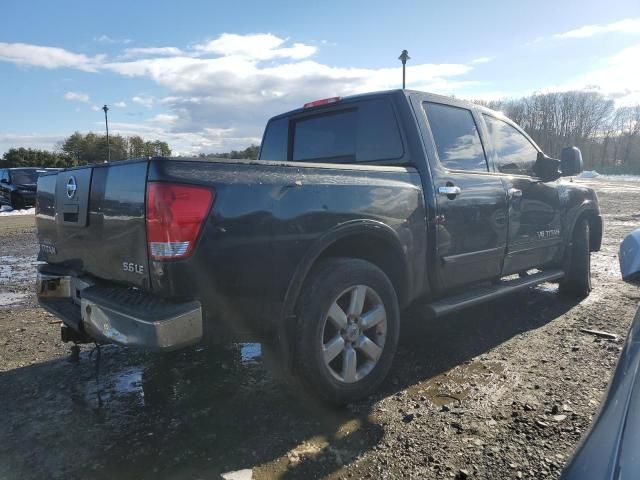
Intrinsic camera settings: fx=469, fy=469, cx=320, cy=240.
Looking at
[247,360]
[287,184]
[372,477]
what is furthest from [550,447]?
[247,360]

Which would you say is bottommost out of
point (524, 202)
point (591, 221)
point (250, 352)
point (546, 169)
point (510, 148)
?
point (250, 352)

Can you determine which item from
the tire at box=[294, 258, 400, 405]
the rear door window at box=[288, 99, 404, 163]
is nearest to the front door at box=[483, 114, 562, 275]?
the rear door window at box=[288, 99, 404, 163]

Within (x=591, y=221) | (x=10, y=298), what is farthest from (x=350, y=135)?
(x=10, y=298)

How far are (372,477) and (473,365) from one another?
165 centimetres

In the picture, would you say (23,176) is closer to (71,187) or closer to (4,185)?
(4,185)

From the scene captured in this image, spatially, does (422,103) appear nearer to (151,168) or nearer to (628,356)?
(151,168)

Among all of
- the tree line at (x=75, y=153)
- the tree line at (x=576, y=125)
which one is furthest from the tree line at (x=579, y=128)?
the tree line at (x=75, y=153)

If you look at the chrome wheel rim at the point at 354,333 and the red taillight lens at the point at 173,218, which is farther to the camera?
Result: the chrome wheel rim at the point at 354,333

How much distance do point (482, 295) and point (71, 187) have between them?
3227 millimetres

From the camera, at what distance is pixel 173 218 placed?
2262 mm

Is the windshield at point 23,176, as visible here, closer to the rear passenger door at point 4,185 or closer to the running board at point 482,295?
the rear passenger door at point 4,185

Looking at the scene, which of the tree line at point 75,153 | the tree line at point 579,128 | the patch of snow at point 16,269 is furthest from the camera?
the tree line at point 579,128

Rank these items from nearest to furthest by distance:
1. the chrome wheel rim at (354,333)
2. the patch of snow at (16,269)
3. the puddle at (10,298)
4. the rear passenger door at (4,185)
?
the chrome wheel rim at (354,333) < the puddle at (10,298) < the patch of snow at (16,269) < the rear passenger door at (4,185)

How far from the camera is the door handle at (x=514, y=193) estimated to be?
4.38m
